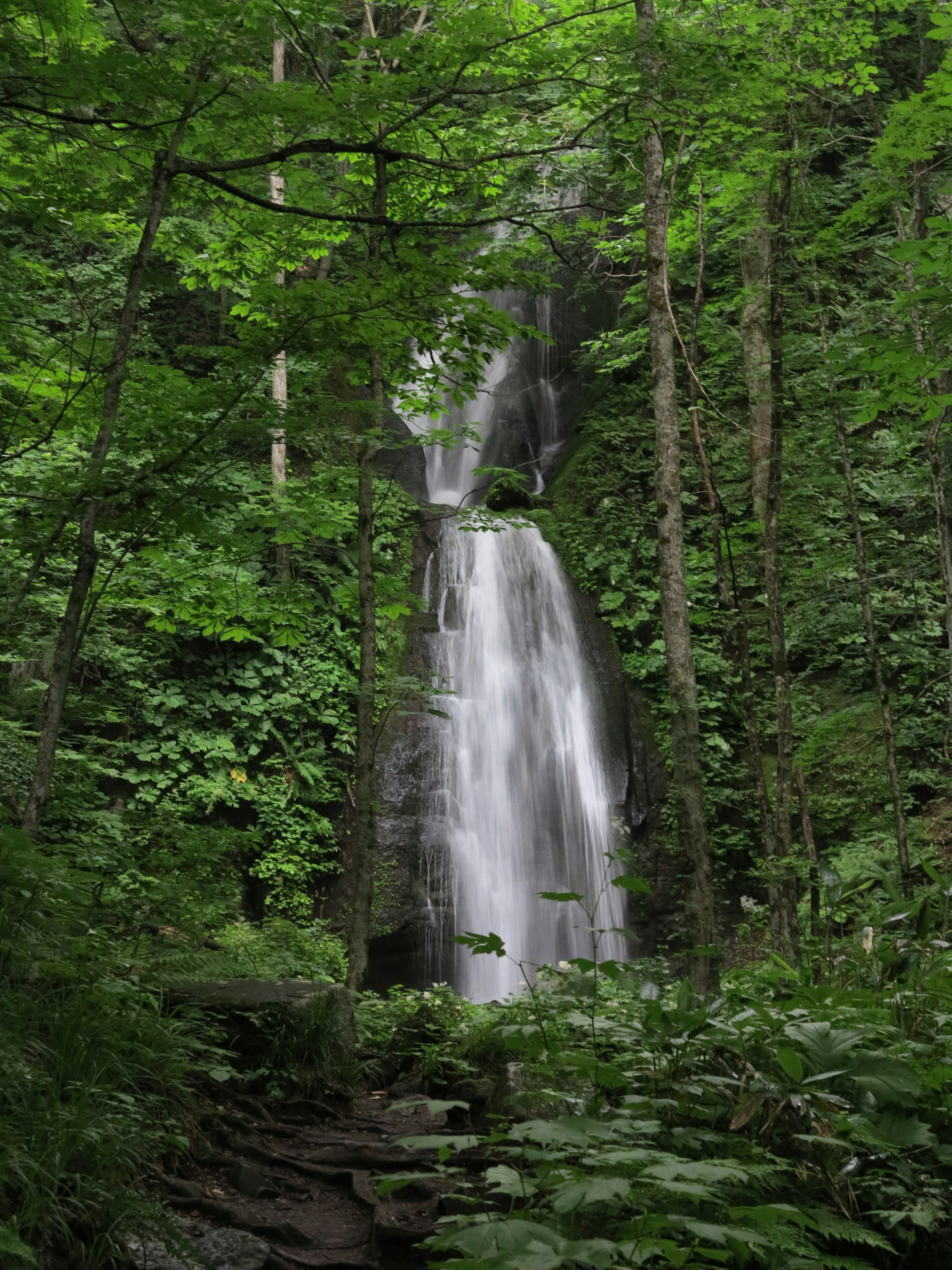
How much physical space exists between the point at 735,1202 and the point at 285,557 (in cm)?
1103

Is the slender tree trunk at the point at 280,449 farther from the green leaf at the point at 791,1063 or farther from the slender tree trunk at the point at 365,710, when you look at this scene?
the green leaf at the point at 791,1063

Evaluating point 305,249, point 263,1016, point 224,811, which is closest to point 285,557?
point 224,811

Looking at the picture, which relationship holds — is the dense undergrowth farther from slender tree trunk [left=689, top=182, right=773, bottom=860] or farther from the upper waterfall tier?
the upper waterfall tier

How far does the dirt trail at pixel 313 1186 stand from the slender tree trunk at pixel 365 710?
1966 millimetres

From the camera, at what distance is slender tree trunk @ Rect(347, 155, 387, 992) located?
22.0 ft

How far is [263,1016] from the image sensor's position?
494 centimetres

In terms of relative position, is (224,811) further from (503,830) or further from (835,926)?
(835,926)

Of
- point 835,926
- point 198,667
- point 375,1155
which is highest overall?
point 198,667

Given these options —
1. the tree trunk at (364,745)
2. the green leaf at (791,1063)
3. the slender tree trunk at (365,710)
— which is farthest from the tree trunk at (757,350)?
the green leaf at (791,1063)

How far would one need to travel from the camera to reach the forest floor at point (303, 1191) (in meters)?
2.96

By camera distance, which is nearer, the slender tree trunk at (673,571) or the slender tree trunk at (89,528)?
the slender tree trunk at (89,528)

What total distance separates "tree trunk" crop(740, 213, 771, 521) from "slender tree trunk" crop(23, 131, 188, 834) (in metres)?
6.38

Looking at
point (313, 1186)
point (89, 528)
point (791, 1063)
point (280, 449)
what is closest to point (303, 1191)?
point (313, 1186)

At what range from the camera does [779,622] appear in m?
7.69
